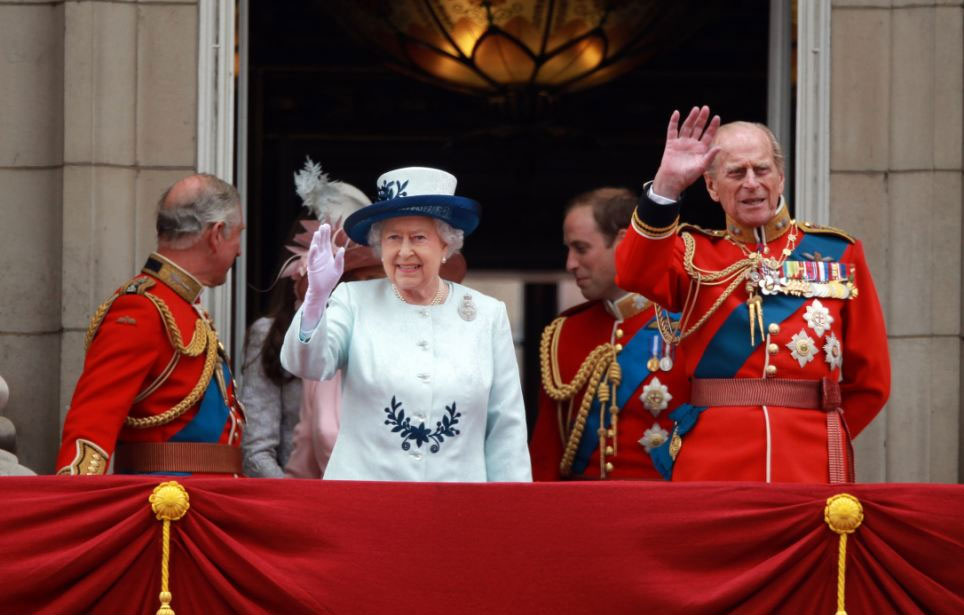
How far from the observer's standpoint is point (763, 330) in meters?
5.74

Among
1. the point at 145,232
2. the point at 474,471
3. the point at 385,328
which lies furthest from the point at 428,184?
the point at 145,232

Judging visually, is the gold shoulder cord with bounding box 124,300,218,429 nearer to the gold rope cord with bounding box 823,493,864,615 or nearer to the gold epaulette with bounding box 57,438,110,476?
the gold epaulette with bounding box 57,438,110,476

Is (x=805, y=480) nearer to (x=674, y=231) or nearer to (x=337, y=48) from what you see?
(x=674, y=231)

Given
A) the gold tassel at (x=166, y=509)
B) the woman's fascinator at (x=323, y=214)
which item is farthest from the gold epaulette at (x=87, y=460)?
the woman's fascinator at (x=323, y=214)

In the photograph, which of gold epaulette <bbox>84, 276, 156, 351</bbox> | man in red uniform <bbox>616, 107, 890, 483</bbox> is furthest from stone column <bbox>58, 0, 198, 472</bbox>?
man in red uniform <bbox>616, 107, 890, 483</bbox>

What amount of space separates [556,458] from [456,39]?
2.33 meters

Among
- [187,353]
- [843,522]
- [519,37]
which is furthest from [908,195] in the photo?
[187,353]

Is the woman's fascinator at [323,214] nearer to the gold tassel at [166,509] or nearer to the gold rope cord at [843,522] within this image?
the gold tassel at [166,509]

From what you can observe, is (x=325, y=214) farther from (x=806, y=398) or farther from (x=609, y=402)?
(x=806, y=398)

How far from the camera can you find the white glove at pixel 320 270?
5.14 m

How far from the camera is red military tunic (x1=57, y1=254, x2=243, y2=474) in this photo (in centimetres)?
576

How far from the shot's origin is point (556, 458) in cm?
687

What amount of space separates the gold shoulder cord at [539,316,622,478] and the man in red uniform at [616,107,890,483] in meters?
0.79

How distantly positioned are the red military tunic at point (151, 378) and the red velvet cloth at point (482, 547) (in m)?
0.64
